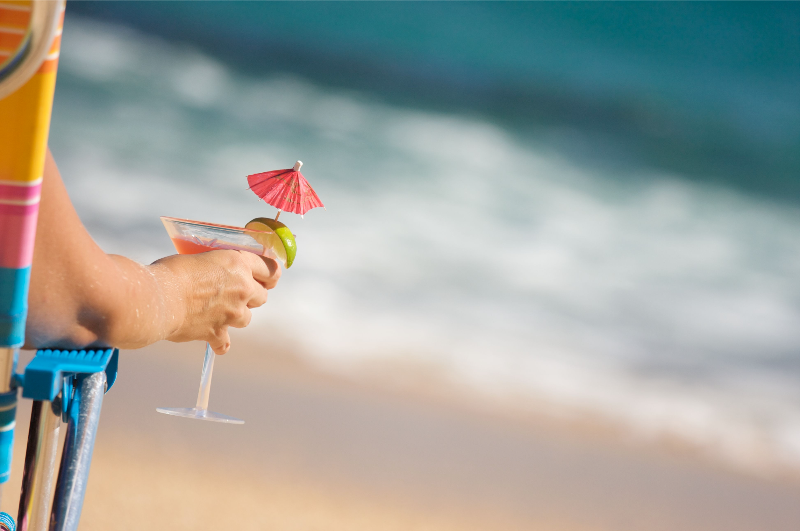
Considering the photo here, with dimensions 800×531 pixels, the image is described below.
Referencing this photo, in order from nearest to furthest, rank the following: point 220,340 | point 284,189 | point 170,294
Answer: point 170,294
point 220,340
point 284,189

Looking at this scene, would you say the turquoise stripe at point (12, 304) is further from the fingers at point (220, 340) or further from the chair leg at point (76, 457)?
the fingers at point (220, 340)

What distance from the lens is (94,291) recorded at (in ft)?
Answer: 1.71

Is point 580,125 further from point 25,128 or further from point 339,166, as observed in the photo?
point 25,128

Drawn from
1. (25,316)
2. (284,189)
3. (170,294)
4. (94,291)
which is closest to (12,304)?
(25,316)

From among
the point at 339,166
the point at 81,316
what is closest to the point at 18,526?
the point at 81,316

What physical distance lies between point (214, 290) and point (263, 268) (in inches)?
4.7

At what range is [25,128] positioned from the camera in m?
0.36

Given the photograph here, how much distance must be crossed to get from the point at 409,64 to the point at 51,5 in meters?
Answer: 2.11

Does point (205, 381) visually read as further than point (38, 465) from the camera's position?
Yes

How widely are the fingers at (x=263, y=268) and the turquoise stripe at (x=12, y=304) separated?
0.43 m

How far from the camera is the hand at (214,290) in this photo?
0.69 metres

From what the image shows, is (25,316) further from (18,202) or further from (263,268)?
(263,268)

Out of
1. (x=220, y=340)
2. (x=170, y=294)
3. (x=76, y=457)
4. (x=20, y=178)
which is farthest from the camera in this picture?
(x=220, y=340)

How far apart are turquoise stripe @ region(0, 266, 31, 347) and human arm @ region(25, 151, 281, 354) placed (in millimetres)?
107
